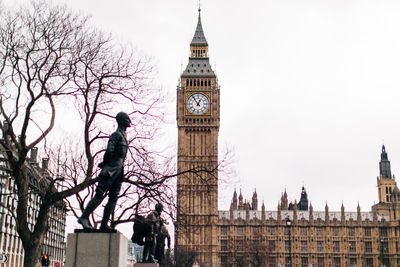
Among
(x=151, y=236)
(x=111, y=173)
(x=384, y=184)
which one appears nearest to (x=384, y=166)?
(x=384, y=184)

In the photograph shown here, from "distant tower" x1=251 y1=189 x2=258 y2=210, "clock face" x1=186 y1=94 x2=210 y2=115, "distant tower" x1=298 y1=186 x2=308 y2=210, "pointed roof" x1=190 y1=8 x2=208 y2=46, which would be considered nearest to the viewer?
"clock face" x1=186 y1=94 x2=210 y2=115

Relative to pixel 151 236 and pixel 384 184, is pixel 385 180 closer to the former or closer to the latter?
pixel 384 184

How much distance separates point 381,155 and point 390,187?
8.21 metres

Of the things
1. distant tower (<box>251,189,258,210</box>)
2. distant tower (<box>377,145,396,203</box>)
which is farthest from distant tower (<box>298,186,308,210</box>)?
distant tower (<box>251,189,258,210</box>)

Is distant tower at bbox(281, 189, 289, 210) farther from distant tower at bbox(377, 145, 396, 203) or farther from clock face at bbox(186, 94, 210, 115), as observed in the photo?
clock face at bbox(186, 94, 210, 115)

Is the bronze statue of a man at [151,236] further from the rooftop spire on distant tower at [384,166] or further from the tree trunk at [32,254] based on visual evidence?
the rooftop spire on distant tower at [384,166]

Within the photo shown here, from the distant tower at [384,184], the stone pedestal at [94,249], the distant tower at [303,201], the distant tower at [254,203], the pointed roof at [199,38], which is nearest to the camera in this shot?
the stone pedestal at [94,249]

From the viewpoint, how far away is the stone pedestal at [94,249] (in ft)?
34.0

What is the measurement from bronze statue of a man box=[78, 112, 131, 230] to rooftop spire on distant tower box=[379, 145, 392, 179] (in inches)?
4576

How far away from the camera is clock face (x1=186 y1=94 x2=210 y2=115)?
91.0m

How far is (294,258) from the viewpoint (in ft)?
310

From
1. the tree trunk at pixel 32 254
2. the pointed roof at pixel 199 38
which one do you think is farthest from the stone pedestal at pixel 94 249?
the pointed roof at pixel 199 38

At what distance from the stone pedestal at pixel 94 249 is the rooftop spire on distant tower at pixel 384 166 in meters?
117

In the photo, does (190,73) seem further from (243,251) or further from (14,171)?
(14,171)
